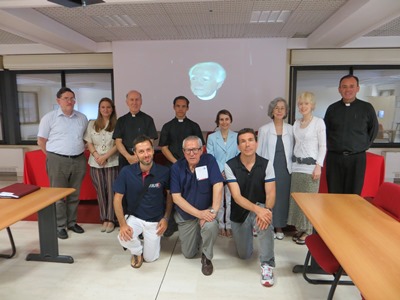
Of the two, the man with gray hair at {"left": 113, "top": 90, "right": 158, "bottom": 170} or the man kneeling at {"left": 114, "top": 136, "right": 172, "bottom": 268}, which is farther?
the man with gray hair at {"left": 113, "top": 90, "right": 158, "bottom": 170}

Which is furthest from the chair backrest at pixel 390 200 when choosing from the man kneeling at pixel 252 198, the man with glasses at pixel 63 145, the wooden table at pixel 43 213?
the man with glasses at pixel 63 145

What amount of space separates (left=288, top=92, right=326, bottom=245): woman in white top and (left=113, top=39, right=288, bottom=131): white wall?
7.33 feet

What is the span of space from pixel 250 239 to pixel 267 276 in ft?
1.16

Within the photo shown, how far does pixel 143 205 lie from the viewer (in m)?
2.54

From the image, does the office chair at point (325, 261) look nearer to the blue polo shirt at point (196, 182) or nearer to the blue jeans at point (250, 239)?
Answer: the blue jeans at point (250, 239)

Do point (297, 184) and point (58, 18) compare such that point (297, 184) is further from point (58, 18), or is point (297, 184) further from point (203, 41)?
point (58, 18)

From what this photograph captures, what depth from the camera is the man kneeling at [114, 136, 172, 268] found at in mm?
2439

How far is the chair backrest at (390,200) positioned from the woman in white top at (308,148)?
64 centimetres

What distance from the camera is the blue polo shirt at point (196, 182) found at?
8.00 feet

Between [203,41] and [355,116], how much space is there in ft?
9.51

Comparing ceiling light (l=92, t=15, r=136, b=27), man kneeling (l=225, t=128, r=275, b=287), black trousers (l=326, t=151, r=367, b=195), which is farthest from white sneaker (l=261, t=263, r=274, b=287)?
ceiling light (l=92, t=15, r=136, b=27)

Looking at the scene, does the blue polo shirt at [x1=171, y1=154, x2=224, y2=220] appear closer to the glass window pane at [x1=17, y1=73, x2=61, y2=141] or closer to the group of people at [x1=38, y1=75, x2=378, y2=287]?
the group of people at [x1=38, y1=75, x2=378, y2=287]

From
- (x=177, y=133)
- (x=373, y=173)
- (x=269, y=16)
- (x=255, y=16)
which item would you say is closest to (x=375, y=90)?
(x=373, y=173)

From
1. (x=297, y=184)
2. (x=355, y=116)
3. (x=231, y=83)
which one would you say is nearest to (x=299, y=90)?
(x=231, y=83)
